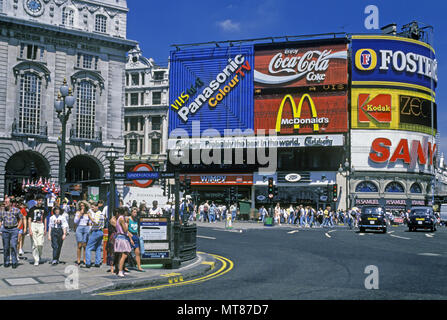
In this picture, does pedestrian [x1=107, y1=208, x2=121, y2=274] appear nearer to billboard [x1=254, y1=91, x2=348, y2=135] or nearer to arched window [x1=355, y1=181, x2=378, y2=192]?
billboard [x1=254, y1=91, x2=348, y2=135]

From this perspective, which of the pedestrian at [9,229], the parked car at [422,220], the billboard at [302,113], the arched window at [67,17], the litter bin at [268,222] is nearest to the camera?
the pedestrian at [9,229]

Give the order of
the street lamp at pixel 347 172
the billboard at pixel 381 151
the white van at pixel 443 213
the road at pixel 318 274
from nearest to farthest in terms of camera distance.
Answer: the road at pixel 318 274, the white van at pixel 443 213, the street lamp at pixel 347 172, the billboard at pixel 381 151

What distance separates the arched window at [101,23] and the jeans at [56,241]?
128 feet

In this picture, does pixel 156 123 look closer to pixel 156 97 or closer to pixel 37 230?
→ pixel 156 97

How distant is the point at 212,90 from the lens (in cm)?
6350

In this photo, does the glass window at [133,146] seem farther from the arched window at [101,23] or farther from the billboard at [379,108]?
the billboard at [379,108]

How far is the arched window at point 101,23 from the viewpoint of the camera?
50469 mm

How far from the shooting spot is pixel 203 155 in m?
64.6

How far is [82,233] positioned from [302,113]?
48.1 meters

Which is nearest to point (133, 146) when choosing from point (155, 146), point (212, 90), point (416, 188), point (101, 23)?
point (155, 146)

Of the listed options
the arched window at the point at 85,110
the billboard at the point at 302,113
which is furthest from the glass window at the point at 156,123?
the arched window at the point at 85,110
